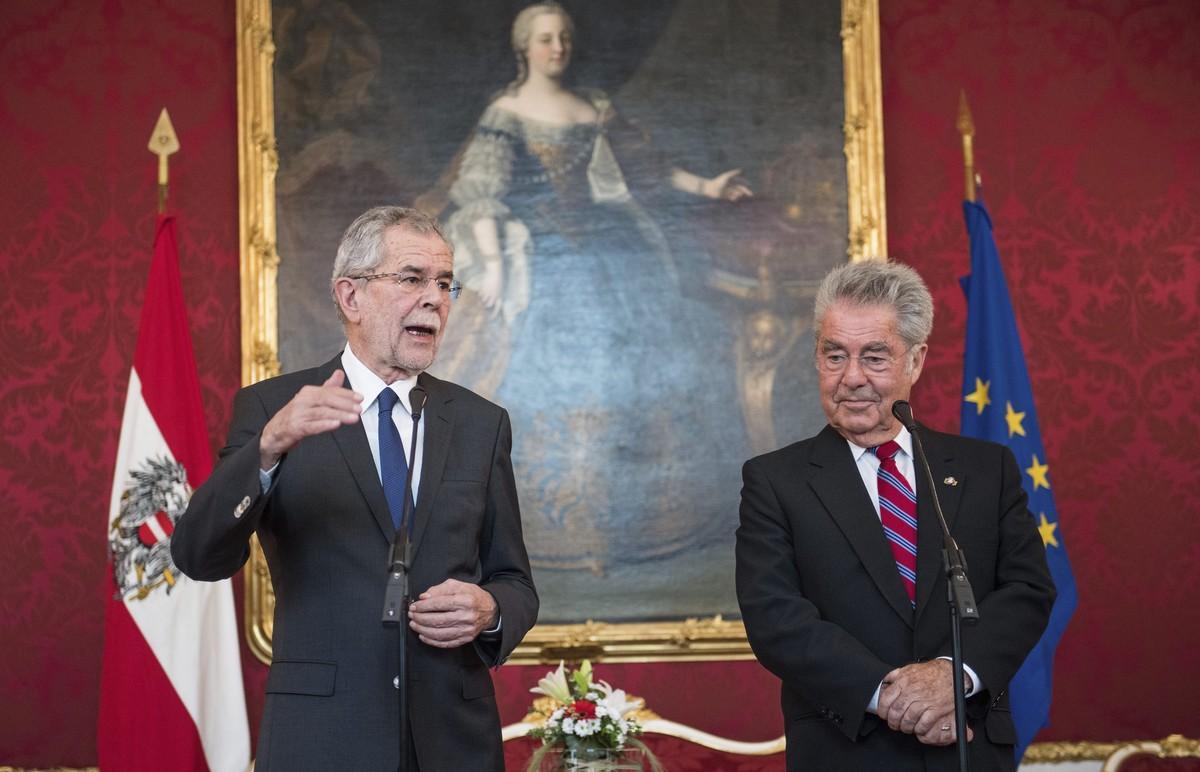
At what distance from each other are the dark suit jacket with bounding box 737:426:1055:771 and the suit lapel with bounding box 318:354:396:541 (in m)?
0.76

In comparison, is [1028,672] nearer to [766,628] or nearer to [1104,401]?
[1104,401]

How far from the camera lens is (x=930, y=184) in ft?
16.0

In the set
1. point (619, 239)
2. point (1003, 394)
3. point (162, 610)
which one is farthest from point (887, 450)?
point (162, 610)

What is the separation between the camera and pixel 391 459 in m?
2.52

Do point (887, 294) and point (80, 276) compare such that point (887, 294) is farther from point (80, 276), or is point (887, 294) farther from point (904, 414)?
point (80, 276)

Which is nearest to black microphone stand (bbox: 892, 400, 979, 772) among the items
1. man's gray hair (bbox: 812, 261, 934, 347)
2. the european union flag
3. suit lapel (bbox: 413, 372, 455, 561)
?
man's gray hair (bbox: 812, 261, 934, 347)

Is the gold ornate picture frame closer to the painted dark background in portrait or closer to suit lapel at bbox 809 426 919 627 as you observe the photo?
the painted dark background in portrait

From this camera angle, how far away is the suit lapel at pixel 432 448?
248cm

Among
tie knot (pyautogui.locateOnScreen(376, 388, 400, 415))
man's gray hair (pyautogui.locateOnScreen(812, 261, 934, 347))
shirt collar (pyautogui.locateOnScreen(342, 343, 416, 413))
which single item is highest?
man's gray hair (pyautogui.locateOnScreen(812, 261, 934, 347))

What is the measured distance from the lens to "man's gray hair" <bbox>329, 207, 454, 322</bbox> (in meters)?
2.65

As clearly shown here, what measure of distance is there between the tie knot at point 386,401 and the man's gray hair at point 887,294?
910 millimetres

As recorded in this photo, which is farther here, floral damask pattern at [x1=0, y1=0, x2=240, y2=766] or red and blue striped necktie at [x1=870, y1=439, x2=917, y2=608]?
floral damask pattern at [x1=0, y1=0, x2=240, y2=766]

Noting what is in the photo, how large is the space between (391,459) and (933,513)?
1.10 meters

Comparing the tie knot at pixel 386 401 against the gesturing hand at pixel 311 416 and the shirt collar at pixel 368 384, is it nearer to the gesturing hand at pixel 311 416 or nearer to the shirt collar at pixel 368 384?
the shirt collar at pixel 368 384
